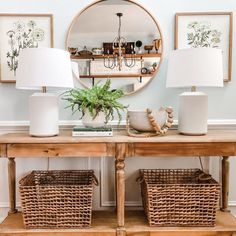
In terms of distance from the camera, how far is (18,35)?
208 centimetres

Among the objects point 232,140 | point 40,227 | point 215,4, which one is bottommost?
point 40,227

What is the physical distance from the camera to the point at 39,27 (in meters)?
2.08

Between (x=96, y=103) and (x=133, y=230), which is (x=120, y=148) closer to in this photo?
(x=96, y=103)

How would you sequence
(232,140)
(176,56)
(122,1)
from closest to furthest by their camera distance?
1. (232,140)
2. (176,56)
3. (122,1)

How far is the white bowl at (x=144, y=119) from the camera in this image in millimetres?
1814

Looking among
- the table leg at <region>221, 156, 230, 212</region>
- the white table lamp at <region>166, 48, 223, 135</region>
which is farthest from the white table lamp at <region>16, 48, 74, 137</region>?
the table leg at <region>221, 156, 230, 212</region>

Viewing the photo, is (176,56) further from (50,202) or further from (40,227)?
(40,227)

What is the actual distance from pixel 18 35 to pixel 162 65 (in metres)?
1.06

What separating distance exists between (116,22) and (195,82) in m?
0.76

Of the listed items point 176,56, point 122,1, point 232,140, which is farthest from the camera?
point 122,1

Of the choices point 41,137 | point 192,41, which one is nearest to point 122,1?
point 192,41

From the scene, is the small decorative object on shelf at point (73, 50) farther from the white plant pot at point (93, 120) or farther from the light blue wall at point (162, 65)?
the white plant pot at point (93, 120)

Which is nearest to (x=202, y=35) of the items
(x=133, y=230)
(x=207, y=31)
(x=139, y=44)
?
(x=207, y=31)

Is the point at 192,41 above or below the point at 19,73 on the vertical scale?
→ above
